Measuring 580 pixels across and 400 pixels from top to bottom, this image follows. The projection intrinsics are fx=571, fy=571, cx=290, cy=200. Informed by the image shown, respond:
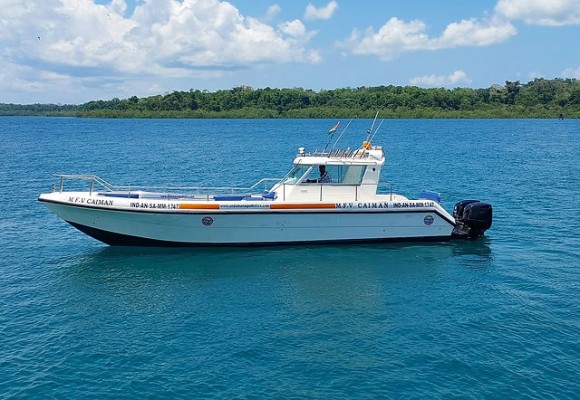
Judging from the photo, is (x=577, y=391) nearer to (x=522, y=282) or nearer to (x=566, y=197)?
(x=522, y=282)

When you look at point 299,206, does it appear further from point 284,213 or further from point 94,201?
point 94,201

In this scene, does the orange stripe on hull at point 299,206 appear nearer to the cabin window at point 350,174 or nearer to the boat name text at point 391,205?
the boat name text at point 391,205

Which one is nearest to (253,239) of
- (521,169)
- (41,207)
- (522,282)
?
(522,282)

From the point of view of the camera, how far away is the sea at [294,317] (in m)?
12.3

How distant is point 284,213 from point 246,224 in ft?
4.93

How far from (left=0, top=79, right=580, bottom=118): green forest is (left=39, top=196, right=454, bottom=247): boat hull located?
116947 millimetres

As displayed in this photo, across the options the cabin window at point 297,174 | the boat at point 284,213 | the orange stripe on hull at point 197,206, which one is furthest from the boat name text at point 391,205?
the orange stripe on hull at point 197,206

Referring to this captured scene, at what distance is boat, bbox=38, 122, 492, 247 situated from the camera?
2123 centimetres

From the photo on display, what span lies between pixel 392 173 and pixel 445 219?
24.2m

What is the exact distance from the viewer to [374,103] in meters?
148

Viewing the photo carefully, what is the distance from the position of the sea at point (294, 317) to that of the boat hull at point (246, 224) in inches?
18.5

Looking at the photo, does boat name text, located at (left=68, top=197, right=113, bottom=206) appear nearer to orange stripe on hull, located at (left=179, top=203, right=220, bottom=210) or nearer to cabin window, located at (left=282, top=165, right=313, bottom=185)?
A: orange stripe on hull, located at (left=179, top=203, right=220, bottom=210)

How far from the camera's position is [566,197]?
33.3m

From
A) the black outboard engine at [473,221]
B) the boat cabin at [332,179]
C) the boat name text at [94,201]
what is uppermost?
the boat cabin at [332,179]
